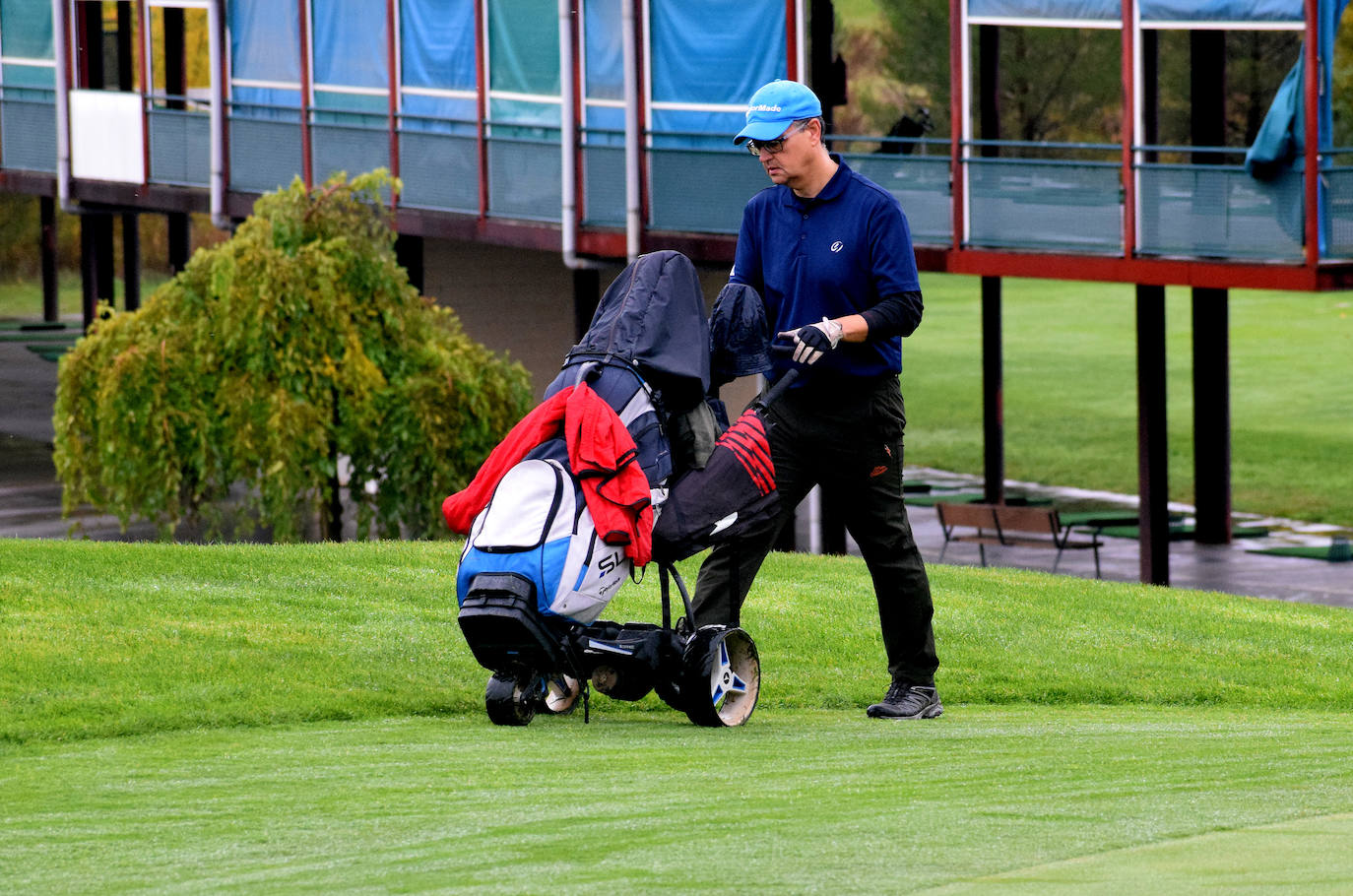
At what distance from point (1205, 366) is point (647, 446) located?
59.4 ft

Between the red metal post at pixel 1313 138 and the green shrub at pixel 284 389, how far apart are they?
7045mm

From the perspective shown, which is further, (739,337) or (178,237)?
(178,237)

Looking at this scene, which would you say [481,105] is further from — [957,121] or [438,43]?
[957,121]

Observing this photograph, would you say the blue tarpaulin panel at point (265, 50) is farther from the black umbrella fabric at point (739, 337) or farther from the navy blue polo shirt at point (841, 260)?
the black umbrella fabric at point (739, 337)

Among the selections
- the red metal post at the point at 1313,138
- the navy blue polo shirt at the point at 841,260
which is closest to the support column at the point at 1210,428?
the red metal post at the point at 1313,138

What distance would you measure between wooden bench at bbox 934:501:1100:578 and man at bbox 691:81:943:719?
47.4 feet

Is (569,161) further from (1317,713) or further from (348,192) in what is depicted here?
(1317,713)

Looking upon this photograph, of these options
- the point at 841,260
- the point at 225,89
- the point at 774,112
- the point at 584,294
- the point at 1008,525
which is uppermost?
the point at 225,89

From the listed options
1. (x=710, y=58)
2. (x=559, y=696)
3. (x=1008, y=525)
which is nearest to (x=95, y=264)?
(x=710, y=58)

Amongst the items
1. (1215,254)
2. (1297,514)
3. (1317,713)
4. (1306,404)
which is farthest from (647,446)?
(1306,404)

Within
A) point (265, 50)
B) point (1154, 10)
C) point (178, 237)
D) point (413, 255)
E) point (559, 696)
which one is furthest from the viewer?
point (178, 237)

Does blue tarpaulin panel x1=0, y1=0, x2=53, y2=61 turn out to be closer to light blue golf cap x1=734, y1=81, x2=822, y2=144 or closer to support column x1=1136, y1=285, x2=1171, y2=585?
support column x1=1136, y1=285, x2=1171, y2=585

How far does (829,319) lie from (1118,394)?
3521 centimetres

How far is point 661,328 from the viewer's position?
7770 millimetres
